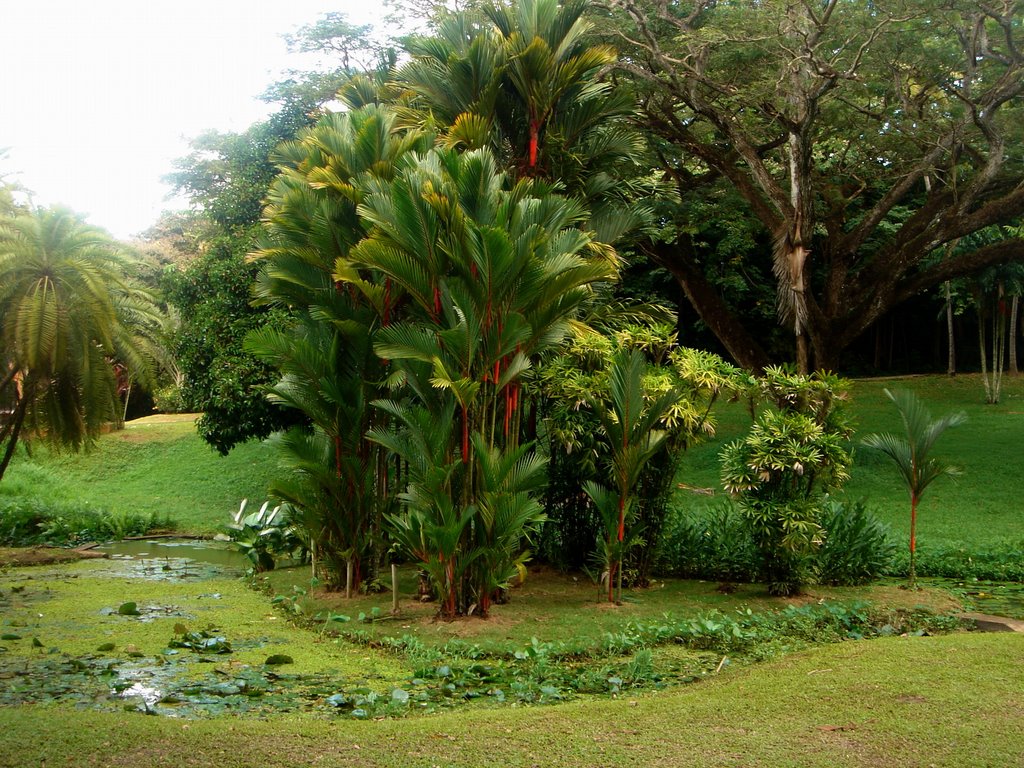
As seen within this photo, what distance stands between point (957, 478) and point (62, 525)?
592 inches

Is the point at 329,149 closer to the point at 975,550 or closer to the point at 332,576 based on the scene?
the point at 332,576

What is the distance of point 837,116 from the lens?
15711mm

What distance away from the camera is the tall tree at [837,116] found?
1291 centimetres

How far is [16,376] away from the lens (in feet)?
42.1

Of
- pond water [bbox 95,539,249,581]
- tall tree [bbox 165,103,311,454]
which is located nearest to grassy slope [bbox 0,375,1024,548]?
pond water [bbox 95,539,249,581]

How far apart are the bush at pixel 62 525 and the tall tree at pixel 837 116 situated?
1059cm

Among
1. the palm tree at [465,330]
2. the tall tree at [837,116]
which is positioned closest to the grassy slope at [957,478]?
the tall tree at [837,116]

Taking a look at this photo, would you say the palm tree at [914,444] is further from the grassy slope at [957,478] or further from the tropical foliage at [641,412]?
the tropical foliage at [641,412]

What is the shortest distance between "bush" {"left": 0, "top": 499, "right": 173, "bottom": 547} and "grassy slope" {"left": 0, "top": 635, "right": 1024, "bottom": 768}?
11.4 metres

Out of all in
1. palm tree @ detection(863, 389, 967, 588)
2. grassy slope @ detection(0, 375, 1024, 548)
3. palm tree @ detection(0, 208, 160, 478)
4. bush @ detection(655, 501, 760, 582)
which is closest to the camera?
palm tree @ detection(863, 389, 967, 588)

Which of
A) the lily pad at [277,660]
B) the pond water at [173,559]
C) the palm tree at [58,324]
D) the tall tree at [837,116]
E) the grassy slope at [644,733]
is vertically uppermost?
the tall tree at [837,116]

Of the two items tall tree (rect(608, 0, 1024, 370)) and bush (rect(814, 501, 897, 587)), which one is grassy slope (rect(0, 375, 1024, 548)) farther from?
tall tree (rect(608, 0, 1024, 370))

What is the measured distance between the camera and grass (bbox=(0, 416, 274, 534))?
1803 cm

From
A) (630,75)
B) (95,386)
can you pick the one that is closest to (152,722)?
(95,386)
